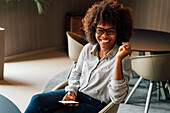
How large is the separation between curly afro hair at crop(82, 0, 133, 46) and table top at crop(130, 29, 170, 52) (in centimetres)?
114

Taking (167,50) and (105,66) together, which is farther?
(167,50)

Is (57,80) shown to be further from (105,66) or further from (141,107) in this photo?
(105,66)

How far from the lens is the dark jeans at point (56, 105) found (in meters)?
1.64

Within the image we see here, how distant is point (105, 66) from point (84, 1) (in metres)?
4.57

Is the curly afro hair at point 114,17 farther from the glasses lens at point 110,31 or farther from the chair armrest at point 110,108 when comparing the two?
the chair armrest at point 110,108

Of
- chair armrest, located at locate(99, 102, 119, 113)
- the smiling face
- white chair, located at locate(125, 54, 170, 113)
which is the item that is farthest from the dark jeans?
white chair, located at locate(125, 54, 170, 113)

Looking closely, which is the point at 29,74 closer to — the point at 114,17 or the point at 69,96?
the point at 69,96

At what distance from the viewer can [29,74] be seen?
4152 mm

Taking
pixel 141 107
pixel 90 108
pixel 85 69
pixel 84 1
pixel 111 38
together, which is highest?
pixel 84 1

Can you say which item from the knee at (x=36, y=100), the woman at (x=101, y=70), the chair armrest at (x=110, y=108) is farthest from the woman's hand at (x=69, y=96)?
the chair armrest at (x=110, y=108)

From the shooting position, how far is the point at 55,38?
5801 millimetres

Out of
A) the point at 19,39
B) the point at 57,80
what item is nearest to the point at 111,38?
the point at 57,80

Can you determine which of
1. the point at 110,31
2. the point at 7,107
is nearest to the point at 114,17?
the point at 110,31

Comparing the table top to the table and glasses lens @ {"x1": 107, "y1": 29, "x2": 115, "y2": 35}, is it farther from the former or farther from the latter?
the table
